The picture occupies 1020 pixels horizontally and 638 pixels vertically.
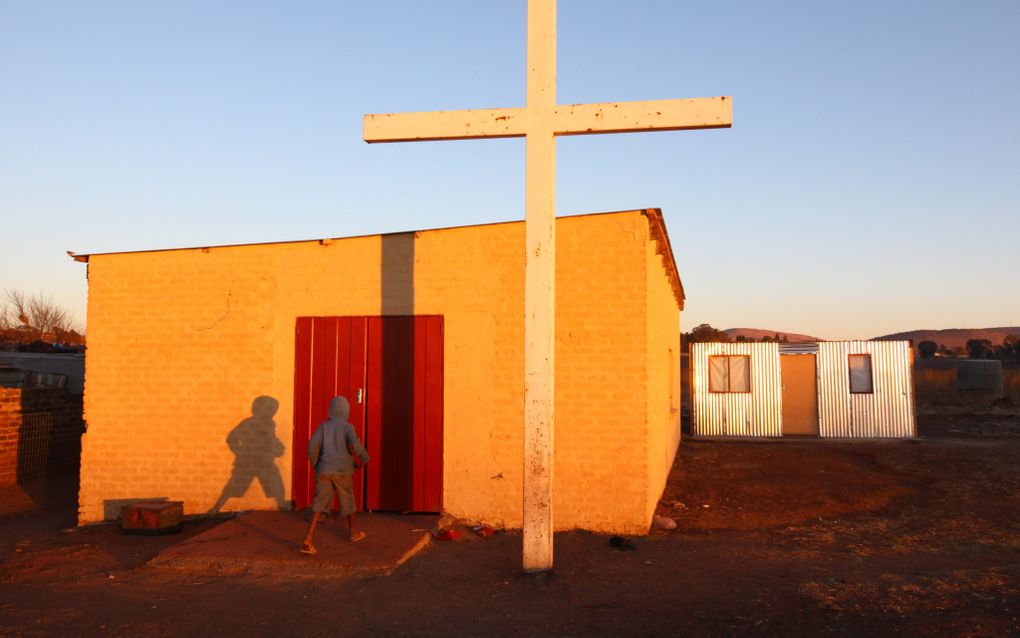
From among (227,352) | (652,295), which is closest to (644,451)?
(652,295)

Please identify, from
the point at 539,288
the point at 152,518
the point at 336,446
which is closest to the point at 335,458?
the point at 336,446

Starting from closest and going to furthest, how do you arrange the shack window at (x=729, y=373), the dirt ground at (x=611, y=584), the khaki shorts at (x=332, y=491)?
the dirt ground at (x=611, y=584)
the khaki shorts at (x=332, y=491)
the shack window at (x=729, y=373)

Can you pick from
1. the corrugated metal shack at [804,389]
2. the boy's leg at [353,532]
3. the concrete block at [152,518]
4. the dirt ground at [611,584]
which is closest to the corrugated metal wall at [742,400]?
the corrugated metal shack at [804,389]

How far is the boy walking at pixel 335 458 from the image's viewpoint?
24.2ft

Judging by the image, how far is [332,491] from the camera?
7.46 metres

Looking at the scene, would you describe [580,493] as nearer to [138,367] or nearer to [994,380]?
[138,367]

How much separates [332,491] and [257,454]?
253 centimetres

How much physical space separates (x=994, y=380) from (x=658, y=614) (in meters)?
36.3

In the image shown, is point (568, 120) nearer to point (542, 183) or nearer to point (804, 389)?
point (542, 183)

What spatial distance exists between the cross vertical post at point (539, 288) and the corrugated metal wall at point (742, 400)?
16.1 metres

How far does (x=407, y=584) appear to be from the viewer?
648cm

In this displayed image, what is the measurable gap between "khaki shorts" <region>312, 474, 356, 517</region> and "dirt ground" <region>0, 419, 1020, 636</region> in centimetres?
66

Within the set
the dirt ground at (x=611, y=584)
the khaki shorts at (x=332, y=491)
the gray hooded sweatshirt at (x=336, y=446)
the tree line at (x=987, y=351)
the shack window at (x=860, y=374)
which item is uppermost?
the tree line at (x=987, y=351)

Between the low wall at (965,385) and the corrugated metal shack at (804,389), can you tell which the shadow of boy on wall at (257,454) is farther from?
the low wall at (965,385)
